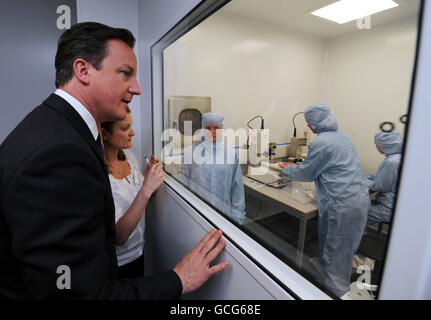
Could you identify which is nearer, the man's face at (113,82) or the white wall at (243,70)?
the man's face at (113,82)

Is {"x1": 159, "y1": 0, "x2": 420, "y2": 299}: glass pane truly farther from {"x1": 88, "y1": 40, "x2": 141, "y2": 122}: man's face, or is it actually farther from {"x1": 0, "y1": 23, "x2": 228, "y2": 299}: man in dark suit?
{"x1": 88, "y1": 40, "x2": 141, "y2": 122}: man's face

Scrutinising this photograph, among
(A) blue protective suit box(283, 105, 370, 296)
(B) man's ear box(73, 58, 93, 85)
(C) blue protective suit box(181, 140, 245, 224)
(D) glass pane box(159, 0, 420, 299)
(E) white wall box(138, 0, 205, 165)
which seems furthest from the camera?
(C) blue protective suit box(181, 140, 245, 224)

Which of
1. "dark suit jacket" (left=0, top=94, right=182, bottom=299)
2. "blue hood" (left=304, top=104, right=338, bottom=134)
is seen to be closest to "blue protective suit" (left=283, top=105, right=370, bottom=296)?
"blue hood" (left=304, top=104, right=338, bottom=134)

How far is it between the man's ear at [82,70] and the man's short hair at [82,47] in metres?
0.01

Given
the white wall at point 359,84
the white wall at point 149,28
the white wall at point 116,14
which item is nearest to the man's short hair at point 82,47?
the white wall at point 149,28

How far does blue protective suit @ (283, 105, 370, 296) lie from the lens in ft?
3.63

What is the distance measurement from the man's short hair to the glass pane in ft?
2.09

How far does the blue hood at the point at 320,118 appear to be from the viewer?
3.45 feet

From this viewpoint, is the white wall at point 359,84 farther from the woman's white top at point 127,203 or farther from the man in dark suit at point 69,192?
the woman's white top at point 127,203

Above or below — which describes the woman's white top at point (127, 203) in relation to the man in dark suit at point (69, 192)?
below

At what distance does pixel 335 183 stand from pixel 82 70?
123 cm

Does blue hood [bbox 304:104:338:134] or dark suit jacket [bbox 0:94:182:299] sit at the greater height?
blue hood [bbox 304:104:338:134]

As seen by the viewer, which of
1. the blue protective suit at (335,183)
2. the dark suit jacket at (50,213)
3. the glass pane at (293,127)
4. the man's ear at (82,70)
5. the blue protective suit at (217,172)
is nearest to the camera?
the dark suit jacket at (50,213)
